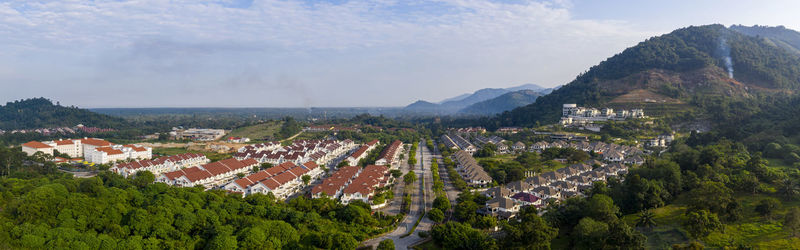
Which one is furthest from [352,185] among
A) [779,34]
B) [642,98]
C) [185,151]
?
[779,34]

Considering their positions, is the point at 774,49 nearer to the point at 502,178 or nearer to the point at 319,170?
the point at 502,178

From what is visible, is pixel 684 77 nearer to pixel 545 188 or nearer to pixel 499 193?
pixel 545 188

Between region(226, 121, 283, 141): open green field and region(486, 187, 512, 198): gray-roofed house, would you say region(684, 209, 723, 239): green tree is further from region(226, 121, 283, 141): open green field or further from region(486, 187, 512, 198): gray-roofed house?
region(226, 121, 283, 141): open green field

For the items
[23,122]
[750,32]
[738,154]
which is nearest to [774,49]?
[750,32]

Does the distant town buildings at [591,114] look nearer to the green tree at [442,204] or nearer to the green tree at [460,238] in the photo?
the green tree at [442,204]

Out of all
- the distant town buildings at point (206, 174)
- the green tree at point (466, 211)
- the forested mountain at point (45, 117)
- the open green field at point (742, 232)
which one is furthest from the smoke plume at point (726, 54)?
the forested mountain at point (45, 117)

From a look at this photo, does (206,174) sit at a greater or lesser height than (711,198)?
lesser

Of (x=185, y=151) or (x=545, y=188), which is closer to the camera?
(x=545, y=188)

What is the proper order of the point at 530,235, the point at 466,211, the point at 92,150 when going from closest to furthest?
the point at 530,235, the point at 466,211, the point at 92,150
